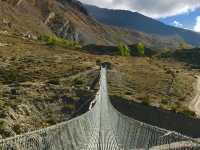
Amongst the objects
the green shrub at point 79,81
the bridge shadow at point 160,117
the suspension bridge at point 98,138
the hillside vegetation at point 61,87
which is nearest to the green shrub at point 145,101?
the hillside vegetation at point 61,87

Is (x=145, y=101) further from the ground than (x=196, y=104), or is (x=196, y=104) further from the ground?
(x=145, y=101)

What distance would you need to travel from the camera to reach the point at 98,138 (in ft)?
103

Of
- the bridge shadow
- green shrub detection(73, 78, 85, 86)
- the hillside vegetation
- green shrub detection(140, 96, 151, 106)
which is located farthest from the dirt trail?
green shrub detection(73, 78, 85, 86)

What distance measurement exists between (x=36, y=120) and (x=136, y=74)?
41.3 metres

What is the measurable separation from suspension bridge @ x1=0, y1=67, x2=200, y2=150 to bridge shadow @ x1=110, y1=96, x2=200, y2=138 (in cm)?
1953

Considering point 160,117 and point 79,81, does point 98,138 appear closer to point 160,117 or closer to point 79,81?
point 160,117

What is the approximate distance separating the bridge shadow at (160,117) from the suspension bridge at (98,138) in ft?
64.1

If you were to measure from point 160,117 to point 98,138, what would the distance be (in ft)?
92.2

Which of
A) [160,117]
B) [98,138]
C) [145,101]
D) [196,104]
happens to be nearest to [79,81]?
[145,101]

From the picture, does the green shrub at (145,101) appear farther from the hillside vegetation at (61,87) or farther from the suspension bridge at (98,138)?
the suspension bridge at (98,138)

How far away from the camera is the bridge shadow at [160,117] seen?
54.7m

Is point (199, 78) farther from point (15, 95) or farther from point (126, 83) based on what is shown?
point (15, 95)

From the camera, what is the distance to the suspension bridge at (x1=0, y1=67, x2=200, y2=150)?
87.3 feet

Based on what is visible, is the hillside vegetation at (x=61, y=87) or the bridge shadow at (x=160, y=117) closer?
the bridge shadow at (x=160, y=117)
